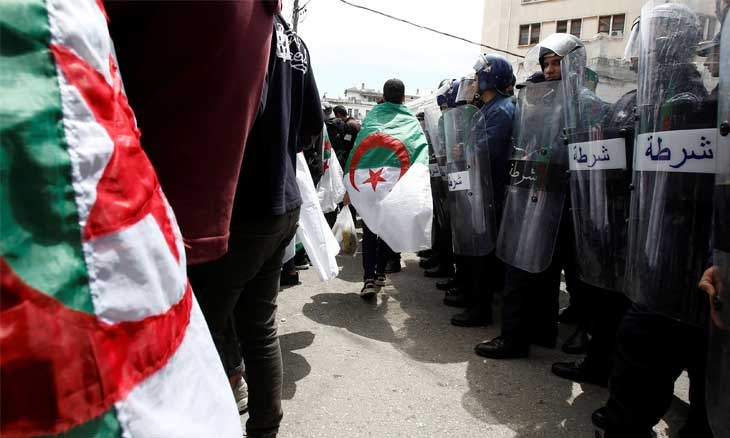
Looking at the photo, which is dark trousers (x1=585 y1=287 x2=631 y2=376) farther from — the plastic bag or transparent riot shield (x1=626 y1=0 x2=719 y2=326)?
the plastic bag

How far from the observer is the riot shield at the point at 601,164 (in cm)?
234

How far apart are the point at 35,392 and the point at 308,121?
5.25 feet

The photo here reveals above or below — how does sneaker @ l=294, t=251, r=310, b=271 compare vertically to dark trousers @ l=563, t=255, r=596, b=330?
below

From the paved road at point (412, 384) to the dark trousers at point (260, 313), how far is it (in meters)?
0.53

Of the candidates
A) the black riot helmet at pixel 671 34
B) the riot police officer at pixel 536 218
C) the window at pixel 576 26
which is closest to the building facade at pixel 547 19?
the window at pixel 576 26

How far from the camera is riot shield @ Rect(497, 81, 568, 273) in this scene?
113 inches

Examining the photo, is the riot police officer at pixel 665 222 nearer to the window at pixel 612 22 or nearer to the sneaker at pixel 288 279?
the sneaker at pixel 288 279

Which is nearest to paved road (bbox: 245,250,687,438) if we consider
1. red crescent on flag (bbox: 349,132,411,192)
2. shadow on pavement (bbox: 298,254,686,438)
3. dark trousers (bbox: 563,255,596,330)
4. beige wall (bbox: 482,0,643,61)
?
shadow on pavement (bbox: 298,254,686,438)

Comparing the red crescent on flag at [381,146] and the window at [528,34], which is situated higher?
the window at [528,34]

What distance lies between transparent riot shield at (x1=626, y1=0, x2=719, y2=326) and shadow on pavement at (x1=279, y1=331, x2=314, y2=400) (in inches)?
67.9

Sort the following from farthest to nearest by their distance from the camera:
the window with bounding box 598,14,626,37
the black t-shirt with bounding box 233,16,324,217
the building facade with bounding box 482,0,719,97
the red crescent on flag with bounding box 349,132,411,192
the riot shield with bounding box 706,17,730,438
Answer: the building facade with bounding box 482,0,719,97
the window with bounding box 598,14,626,37
the red crescent on flag with bounding box 349,132,411,192
the black t-shirt with bounding box 233,16,324,217
the riot shield with bounding box 706,17,730,438

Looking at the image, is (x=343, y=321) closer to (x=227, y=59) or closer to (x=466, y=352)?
(x=466, y=352)

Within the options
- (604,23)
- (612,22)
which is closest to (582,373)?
(612,22)

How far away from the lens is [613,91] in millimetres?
2510
